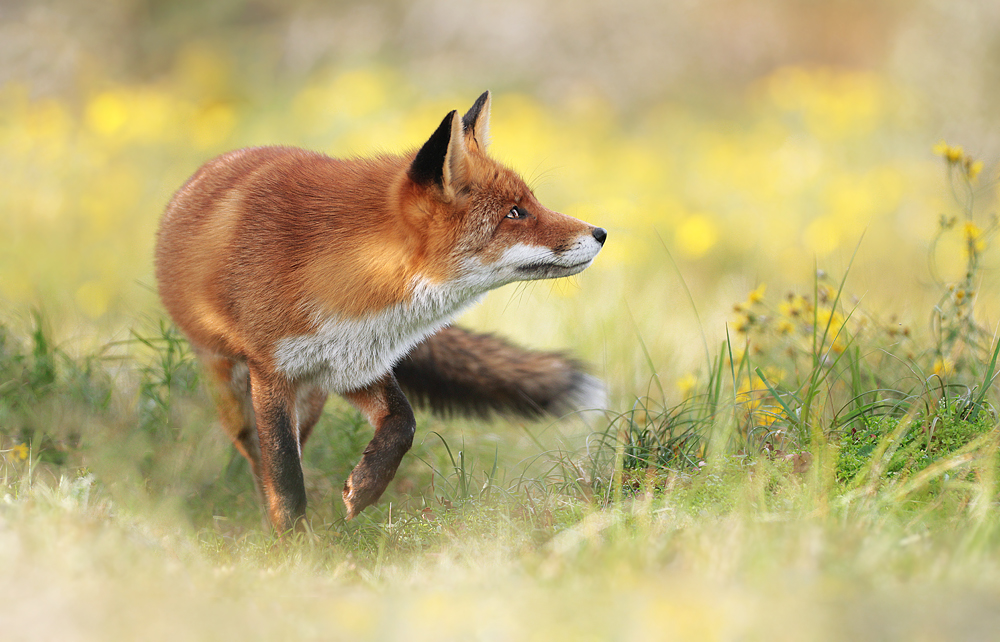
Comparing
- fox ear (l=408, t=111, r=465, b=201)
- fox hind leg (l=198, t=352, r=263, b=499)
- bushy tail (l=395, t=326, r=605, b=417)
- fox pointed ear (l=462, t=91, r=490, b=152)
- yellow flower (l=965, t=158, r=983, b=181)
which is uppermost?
yellow flower (l=965, t=158, r=983, b=181)

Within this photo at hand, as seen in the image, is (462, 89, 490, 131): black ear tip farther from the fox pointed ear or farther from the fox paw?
the fox paw

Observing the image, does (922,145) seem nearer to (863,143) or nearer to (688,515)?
(863,143)

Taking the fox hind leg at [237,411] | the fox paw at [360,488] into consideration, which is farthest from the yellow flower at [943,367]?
the fox hind leg at [237,411]

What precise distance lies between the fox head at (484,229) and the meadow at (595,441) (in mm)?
681

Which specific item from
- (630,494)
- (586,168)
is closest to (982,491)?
(630,494)

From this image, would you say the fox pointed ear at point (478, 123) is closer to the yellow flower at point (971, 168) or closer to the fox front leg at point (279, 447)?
the fox front leg at point (279, 447)

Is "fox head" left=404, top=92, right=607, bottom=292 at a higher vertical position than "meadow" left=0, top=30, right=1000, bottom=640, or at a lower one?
higher

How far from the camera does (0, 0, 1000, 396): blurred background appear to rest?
23.0ft

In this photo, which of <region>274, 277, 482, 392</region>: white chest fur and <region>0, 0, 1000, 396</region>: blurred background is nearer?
<region>274, 277, 482, 392</region>: white chest fur

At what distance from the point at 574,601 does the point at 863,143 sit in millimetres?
9564

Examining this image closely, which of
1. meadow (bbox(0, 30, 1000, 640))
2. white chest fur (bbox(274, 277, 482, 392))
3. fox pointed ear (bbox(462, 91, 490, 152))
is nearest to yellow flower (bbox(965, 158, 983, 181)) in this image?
meadow (bbox(0, 30, 1000, 640))

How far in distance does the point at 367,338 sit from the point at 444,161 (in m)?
0.84

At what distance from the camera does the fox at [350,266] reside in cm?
354

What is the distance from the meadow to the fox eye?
815 millimetres
